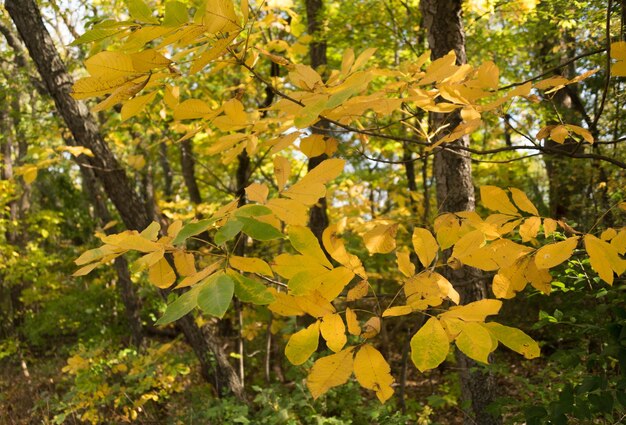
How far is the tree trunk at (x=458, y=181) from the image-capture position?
93.4 inches

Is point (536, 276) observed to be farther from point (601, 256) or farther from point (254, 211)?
point (254, 211)

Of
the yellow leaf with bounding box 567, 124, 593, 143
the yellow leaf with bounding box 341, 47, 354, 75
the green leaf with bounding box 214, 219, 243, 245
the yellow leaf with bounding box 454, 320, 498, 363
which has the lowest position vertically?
the yellow leaf with bounding box 454, 320, 498, 363

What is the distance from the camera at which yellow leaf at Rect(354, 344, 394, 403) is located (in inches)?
29.8

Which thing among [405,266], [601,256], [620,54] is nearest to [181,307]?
[405,266]

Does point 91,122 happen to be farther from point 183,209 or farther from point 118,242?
point 118,242

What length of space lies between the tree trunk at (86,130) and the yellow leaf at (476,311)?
3.28m

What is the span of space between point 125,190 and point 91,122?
1.86 ft

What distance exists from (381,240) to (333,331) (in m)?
0.35

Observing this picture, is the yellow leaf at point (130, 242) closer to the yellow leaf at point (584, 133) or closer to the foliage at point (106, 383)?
the yellow leaf at point (584, 133)

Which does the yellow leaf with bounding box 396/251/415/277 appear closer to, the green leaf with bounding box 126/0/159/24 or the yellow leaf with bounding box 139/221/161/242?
the yellow leaf with bounding box 139/221/161/242

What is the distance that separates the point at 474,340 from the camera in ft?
2.33

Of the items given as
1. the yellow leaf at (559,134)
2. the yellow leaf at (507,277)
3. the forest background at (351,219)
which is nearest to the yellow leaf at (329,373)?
the forest background at (351,219)

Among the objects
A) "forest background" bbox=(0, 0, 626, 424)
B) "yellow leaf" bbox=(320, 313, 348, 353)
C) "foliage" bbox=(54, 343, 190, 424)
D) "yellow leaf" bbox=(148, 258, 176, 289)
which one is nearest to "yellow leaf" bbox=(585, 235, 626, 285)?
"forest background" bbox=(0, 0, 626, 424)

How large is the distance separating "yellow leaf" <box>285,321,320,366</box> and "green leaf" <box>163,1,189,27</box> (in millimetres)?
552
